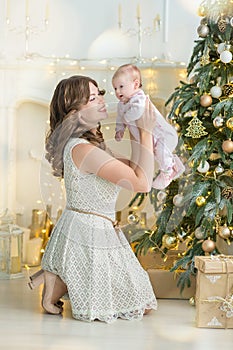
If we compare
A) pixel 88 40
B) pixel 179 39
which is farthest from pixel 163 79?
pixel 88 40

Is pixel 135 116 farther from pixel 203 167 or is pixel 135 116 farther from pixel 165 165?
pixel 203 167

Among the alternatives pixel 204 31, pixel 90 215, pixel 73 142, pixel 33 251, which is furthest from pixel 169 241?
pixel 33 251

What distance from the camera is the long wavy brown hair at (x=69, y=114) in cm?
298

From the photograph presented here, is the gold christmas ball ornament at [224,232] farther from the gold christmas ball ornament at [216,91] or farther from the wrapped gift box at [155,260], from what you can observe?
the gold christmas ball ornament at [216,91]

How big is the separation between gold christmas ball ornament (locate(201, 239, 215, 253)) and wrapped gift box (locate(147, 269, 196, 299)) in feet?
0.80

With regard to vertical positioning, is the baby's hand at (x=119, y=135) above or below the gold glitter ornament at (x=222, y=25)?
below

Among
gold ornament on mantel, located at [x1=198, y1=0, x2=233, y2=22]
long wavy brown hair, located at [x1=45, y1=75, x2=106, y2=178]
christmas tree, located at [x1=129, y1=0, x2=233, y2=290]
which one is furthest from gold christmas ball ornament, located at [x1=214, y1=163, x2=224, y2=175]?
gold ornament on mantel, located at [x1=198, y1=0, x2=233, y2=22]

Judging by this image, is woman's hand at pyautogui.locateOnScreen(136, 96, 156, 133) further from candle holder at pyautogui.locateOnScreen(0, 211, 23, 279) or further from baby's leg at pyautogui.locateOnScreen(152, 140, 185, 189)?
candle holder at pyautogui.locateOnScreen(0, 211, 23, 279)

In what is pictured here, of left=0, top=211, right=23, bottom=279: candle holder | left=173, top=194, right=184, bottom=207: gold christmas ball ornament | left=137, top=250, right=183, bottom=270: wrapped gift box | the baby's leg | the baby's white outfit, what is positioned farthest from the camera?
left=0, top=211, right=23, bottom=279: candle holder

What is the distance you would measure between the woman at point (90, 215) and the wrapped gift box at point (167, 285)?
1.15 feet

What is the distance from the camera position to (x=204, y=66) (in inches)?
130

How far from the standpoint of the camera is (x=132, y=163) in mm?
2908

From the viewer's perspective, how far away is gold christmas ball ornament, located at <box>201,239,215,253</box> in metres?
3.19

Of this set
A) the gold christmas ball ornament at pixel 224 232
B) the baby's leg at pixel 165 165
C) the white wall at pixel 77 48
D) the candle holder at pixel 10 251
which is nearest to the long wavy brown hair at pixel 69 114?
the baby's leg at pixel 165 165
